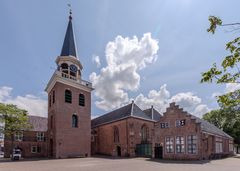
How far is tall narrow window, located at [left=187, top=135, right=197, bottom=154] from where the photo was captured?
94.1 feet

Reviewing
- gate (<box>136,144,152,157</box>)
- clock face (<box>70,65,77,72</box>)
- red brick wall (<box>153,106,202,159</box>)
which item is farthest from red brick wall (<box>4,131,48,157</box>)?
red brick wall (<box>153,106,202,159</box>)

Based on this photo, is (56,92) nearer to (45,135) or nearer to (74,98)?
(74,98)

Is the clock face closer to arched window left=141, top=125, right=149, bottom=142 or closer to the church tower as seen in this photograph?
the church tower

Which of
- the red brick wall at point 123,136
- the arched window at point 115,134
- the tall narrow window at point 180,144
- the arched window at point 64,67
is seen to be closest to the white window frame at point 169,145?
the tall narrow window at point 180,144

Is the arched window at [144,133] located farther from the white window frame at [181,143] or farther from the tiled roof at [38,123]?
the tiled roof at [38,123]

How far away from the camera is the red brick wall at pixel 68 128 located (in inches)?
1356

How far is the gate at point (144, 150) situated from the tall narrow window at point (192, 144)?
839 centimetres

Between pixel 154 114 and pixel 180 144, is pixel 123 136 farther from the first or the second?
pixel 180 144

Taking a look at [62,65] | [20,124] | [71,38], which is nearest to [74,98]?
[62,65]

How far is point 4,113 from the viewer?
106 ft

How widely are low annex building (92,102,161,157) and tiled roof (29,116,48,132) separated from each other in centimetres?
1199

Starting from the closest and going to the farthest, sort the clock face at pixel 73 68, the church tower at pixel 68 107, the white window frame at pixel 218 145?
the white window frame at pixel 218 145 < the church tower at pixel 68 107 < the clock face at pixel 73 68

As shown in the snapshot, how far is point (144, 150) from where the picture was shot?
123ft

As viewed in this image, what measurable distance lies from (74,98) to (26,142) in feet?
43.2
